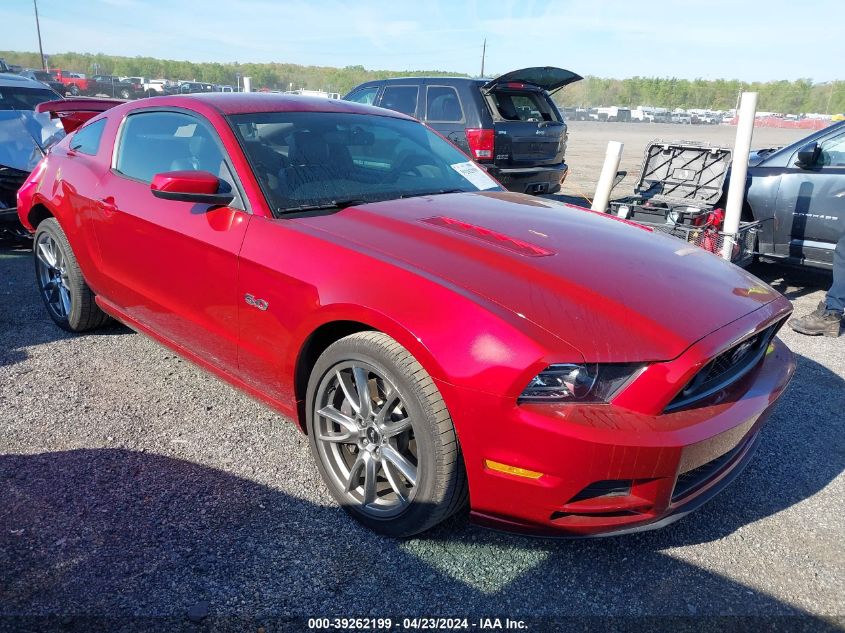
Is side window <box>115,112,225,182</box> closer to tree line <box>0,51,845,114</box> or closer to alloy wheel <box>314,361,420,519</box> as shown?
alloy wheel <box>314,361,420,519</box>

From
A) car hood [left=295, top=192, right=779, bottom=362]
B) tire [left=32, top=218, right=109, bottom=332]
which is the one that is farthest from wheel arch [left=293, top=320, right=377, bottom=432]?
tire [left=32, top=218, right=109, bottom=332]

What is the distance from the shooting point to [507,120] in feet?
26.2

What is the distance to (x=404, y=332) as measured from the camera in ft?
6.96

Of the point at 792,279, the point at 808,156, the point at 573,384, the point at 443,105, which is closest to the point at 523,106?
the point at 443,105

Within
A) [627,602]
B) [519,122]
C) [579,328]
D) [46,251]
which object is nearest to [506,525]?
[627,602]

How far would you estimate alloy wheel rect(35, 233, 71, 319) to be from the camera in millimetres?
4250

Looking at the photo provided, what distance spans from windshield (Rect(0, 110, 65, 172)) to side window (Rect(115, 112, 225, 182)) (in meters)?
3.13

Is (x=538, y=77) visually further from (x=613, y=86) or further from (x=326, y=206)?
(x=613, y=86)

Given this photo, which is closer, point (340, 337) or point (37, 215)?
point (340, 337)

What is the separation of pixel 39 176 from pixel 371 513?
3578 mm

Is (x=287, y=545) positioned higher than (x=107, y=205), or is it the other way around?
(x=107, y=205)

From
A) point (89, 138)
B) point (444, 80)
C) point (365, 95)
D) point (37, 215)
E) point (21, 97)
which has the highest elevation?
point (444, 80)

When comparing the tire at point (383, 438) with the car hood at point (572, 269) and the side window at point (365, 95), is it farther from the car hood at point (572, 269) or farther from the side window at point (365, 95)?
the side window at point (365, 95)

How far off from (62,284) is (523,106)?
243 inches
